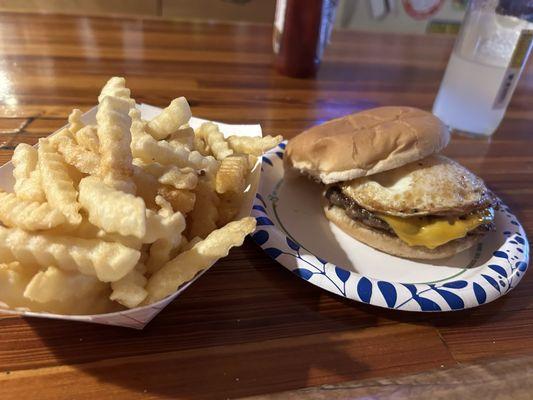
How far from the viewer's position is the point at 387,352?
950mm

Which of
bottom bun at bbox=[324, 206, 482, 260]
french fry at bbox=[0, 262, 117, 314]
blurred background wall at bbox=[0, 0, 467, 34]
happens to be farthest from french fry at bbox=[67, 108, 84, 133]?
blurred background wall at bbox=[0, 0, 467, 34]

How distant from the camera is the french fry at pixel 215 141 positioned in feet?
3.61

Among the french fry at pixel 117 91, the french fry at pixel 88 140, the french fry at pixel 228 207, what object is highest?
the french fry at pixel 117 91

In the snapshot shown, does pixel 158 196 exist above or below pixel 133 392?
above

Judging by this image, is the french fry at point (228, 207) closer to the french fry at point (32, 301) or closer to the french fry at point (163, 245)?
the french fry at point (163, 245)

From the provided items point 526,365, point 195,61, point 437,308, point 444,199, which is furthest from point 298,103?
point 526,365

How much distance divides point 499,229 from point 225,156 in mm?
928

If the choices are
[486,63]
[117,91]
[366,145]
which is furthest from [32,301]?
[486,63]

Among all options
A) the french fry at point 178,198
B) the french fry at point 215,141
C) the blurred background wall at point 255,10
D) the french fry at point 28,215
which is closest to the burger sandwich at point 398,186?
the french fry at point 215,141

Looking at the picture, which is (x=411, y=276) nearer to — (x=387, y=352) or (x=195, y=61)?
(x=387, y=352)

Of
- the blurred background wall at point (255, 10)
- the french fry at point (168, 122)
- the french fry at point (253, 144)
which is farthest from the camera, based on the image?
the blurred background wall at point (255, 10)

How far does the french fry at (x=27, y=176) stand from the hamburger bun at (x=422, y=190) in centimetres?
89

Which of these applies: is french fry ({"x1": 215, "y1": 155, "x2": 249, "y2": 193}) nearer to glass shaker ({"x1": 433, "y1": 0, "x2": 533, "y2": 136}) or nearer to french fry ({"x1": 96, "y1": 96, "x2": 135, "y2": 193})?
french fry ({"x1": 96, "y1": 96, "x2": 135, "y2": 193})

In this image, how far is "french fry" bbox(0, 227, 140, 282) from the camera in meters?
0.70
